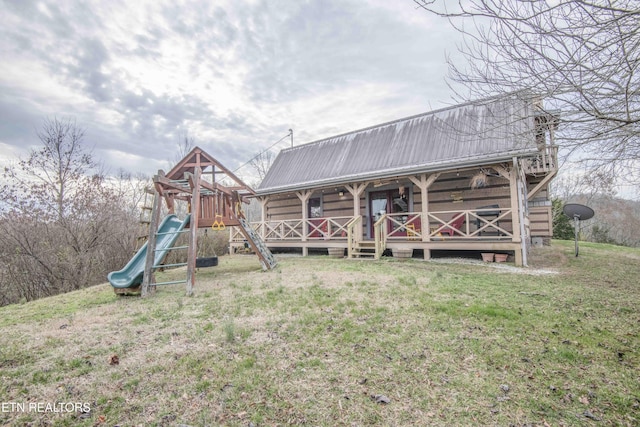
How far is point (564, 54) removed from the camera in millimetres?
2775

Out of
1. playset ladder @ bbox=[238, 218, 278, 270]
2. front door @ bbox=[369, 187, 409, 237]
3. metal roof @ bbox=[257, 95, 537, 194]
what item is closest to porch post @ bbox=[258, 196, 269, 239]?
metal roof @ bbox=[257, 95, 537, 194]

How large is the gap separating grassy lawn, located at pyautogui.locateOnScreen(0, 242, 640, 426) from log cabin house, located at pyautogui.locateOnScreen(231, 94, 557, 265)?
418 cm

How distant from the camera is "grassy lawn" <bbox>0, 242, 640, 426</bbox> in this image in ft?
7.04

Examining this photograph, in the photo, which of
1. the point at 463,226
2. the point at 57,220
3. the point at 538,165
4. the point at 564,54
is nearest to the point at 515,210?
the point at 463,226

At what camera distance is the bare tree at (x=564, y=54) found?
2561mm

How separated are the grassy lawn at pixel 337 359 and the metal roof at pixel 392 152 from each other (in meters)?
5.37

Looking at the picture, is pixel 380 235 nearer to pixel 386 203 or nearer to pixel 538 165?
pixel 386 203

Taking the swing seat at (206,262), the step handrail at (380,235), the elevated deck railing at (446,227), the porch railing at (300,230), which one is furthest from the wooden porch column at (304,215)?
the swing seat at (206,262)

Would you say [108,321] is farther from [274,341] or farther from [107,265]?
[107,265]

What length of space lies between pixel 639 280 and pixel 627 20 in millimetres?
6489

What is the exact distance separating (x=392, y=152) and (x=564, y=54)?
31.6 ft

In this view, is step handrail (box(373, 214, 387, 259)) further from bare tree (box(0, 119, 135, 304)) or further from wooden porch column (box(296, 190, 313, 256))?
bare tree (box(0, 119, 135, 304))

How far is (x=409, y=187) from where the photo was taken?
38.6 feet

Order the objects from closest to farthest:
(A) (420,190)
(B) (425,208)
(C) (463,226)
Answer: (B) (425,208)
(C) (463,226)
(A) (420,190)
